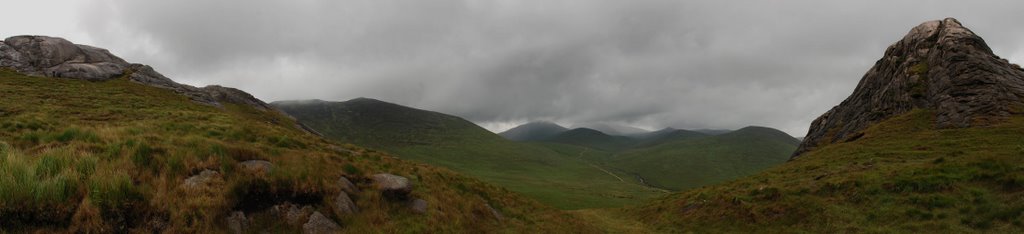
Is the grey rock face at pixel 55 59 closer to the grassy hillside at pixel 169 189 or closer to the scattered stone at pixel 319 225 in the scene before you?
the grassy hillside at pixel 169 189

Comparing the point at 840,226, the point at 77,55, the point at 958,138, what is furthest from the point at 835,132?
the point at 77,55

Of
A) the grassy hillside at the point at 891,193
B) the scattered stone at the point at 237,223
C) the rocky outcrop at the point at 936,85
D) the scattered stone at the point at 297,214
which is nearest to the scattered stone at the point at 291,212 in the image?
the scattered stone at the point at 297,214

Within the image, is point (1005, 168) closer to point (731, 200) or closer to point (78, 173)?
point (731, 200)

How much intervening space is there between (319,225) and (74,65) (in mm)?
70795

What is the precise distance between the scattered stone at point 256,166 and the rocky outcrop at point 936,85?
51.5 m

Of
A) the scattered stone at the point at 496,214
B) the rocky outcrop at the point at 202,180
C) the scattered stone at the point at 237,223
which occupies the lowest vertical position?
the scattered stone at the point at 496,214

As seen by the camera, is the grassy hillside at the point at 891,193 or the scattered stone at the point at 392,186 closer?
the scattered stone at the point at 392,186

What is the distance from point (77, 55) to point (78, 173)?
83.0 meters

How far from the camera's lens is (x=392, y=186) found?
17.1 m

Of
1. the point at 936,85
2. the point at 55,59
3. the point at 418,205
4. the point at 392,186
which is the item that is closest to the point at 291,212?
the point at 392,186

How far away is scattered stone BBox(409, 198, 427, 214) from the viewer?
16595 millimetres

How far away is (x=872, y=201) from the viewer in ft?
70.3

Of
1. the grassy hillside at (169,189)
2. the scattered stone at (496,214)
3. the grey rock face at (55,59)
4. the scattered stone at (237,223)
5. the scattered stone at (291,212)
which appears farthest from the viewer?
the grey rock face at (55,59)

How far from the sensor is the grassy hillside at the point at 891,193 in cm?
1762
